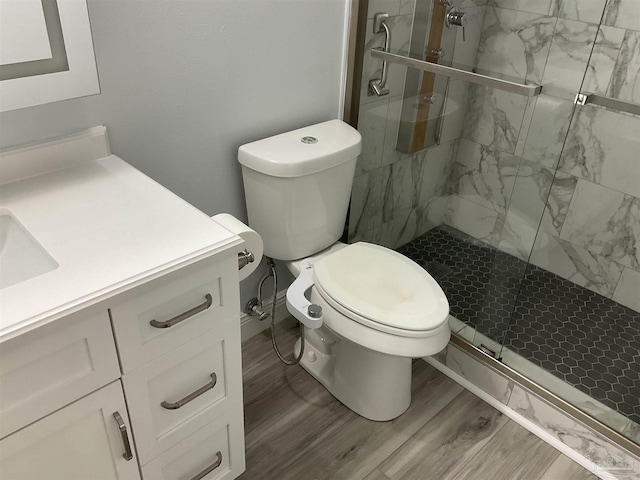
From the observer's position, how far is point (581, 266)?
7.39 ft

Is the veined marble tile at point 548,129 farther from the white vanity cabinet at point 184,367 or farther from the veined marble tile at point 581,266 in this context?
the white vanity cabinet at point 184,367

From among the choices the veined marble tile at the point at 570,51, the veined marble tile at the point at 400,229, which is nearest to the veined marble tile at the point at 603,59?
the veined marble tile at the point at 570,51

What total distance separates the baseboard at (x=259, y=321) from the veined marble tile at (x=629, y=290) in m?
1.31

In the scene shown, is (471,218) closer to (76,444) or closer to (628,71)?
(628,71)

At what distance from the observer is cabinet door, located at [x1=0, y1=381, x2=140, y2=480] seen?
3.10 ft

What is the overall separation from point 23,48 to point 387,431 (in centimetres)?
141

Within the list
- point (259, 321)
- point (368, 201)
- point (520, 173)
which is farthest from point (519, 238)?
point (259, 321)

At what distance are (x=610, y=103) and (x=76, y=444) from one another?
1.99 meters

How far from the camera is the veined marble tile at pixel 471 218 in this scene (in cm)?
215

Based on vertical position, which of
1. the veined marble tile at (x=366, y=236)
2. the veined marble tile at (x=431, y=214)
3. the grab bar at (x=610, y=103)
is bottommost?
the veined marble tile at (x=366, y=236)

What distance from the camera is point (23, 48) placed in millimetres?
1061

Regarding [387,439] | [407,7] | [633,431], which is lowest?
[387,439]

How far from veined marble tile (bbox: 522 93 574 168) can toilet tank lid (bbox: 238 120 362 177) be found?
0.57 meters

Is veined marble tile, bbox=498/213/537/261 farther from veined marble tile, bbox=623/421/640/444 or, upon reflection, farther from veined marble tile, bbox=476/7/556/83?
veined marble tile, bbox=623/421/640/444
